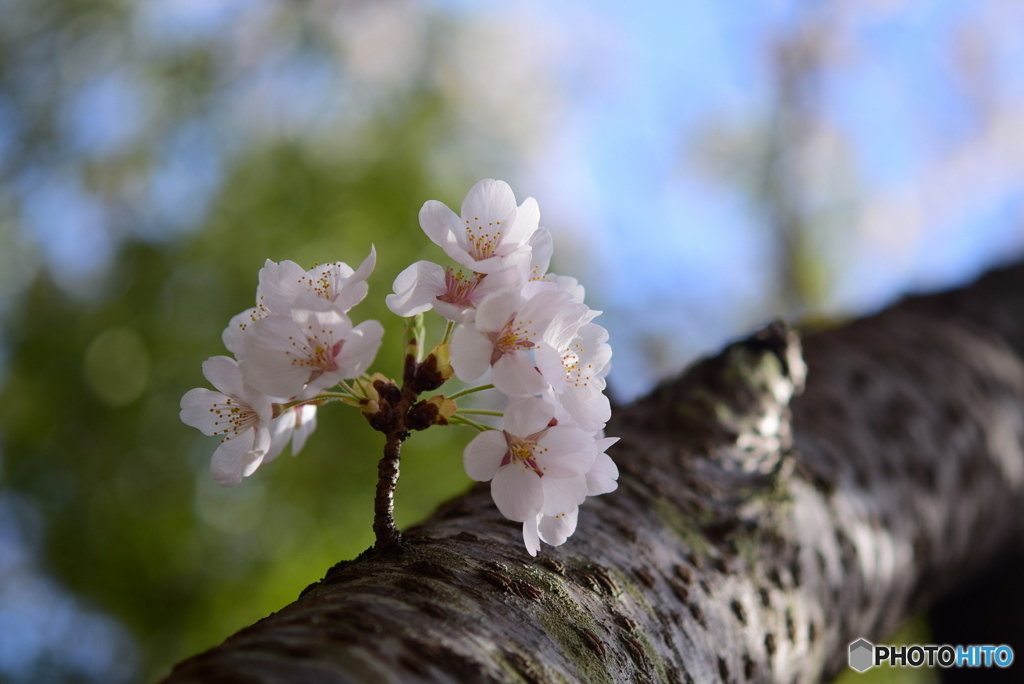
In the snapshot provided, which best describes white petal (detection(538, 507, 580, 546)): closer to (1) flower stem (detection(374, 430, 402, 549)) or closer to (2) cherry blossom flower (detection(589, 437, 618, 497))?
(2) cherry blossom flower (detection(589, 437, 618, 497))

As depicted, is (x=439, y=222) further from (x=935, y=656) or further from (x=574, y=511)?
(x=935, y=656)

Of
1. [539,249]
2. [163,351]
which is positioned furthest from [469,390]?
[163,351]

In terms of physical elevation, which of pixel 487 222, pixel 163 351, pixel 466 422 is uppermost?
pixel 163 351

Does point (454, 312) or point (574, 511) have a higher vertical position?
point (454, 312)

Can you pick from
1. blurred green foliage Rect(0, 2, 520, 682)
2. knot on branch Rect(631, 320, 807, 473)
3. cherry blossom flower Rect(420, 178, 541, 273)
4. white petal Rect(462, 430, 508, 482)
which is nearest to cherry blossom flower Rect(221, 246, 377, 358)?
cherry blossom flower Rect(420, 178, 541, 273)

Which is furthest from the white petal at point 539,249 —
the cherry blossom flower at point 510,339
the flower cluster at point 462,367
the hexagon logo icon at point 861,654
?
the hexagon logo icon at point 861,654

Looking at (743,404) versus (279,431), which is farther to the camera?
(743,404)

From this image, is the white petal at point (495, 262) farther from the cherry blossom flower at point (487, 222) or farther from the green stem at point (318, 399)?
the green stem at point (318, 399)
